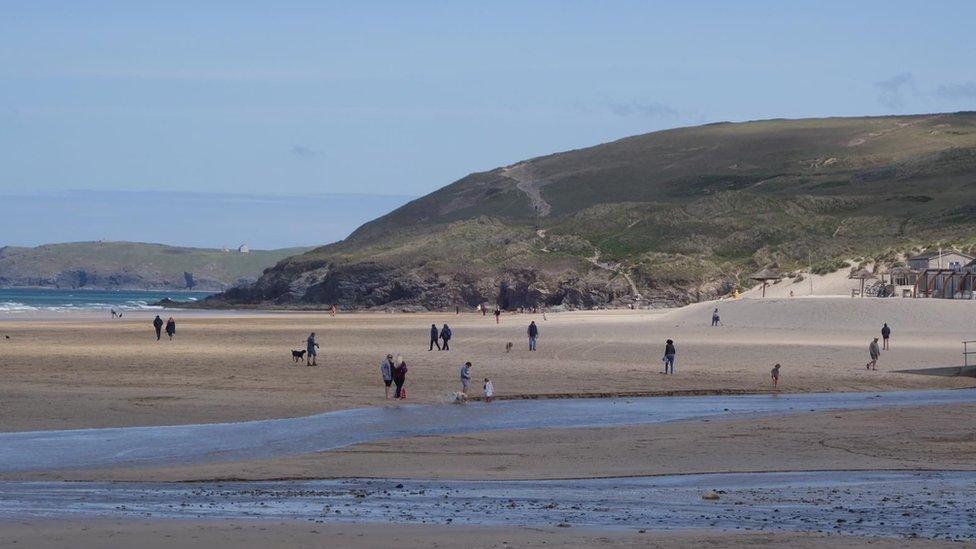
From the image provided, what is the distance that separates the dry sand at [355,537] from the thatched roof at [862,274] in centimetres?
6475

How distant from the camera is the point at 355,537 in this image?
1243 cm

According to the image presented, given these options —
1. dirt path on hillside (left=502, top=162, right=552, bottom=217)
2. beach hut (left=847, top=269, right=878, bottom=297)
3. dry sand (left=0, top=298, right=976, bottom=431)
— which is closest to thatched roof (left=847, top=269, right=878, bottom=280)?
beach hut (left=847, top=269, right=878, bottom=297)

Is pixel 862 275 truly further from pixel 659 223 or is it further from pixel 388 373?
pixel 388 373

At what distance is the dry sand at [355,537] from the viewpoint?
1202 centimetres

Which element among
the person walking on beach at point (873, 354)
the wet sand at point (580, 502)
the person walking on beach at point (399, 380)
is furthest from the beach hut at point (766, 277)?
the wet sand at point (580, 502)

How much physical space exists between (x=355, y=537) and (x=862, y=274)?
2704 inches

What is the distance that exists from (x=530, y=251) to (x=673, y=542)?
107923 millimetres

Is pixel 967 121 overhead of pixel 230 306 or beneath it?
overhead

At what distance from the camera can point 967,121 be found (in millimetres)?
181875

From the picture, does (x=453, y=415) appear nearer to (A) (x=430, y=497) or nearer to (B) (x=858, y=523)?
(A) (x=430, y=497)

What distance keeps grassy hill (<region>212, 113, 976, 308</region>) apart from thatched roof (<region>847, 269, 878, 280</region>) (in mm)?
7795

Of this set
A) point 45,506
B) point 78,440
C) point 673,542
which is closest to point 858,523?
point 673,542

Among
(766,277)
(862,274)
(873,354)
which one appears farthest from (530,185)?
(873,354)

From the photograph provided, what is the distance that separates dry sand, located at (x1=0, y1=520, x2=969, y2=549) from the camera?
12.0 meters
